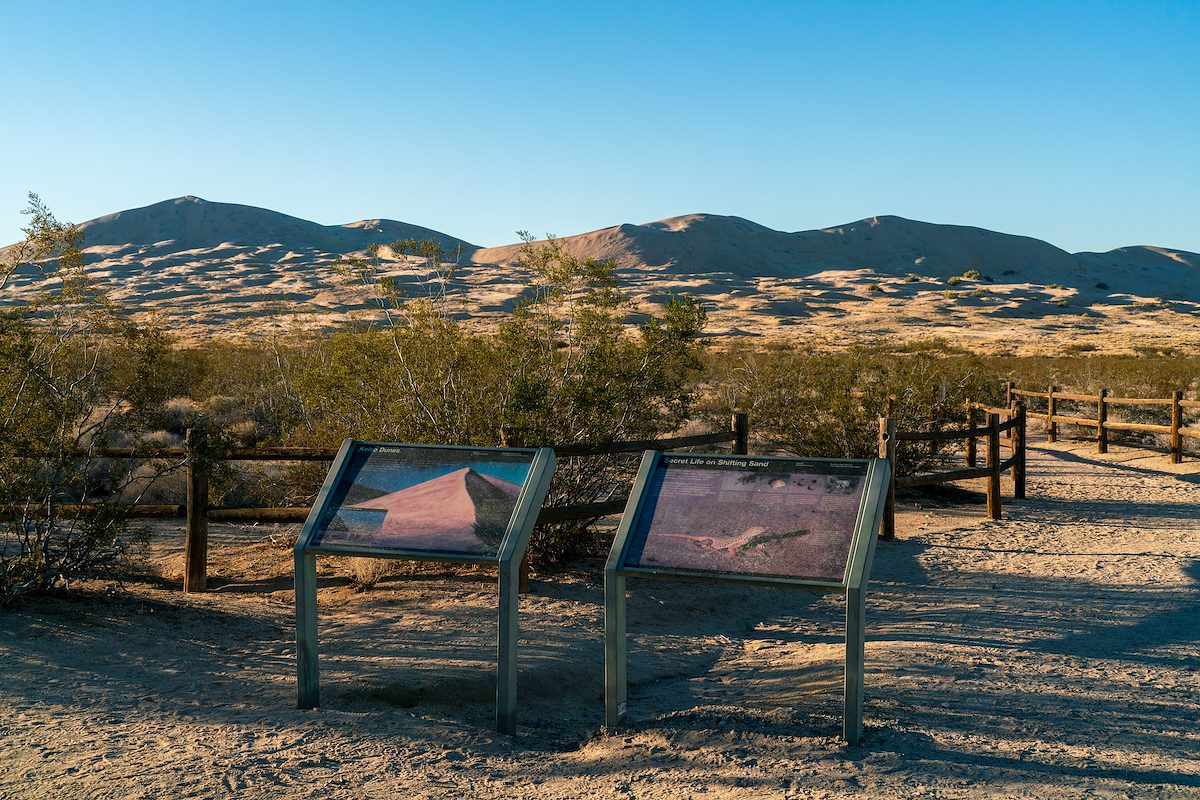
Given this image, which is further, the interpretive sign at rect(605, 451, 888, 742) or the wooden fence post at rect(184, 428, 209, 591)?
the wooden fence post at rect(184, 428, 209, 591)

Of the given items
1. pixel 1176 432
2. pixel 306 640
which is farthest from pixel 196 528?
pixel 1176 432

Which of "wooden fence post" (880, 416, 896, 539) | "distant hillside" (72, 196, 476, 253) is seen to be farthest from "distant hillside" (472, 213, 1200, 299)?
"wooden fence post" (880, 416, 896, 539)

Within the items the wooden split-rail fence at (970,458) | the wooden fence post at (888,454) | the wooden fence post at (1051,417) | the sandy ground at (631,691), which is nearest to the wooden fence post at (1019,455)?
the wooden split-rail fence at (970,458)

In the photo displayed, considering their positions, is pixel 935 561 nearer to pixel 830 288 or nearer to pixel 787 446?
pixel 787 446

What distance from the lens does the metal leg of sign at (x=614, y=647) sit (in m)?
5.01

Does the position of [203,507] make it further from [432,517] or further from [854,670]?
[854,670]

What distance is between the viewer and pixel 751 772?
4.43m

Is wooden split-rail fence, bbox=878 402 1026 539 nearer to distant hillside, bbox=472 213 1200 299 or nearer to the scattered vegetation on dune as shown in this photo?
the scattered vegetation on dune

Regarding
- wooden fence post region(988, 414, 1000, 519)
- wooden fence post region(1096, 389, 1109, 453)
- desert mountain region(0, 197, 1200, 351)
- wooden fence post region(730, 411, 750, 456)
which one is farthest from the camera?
desert mountain region(0, 197, 1200, 351)

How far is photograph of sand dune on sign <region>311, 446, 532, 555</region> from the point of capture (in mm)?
5137

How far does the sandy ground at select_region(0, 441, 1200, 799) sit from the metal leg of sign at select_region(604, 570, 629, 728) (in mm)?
146

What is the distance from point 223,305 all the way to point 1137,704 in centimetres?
7246

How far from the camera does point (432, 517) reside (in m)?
5.27

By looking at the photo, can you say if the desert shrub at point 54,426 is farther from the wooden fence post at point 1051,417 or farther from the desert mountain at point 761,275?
the desert mountain at point 761,275
